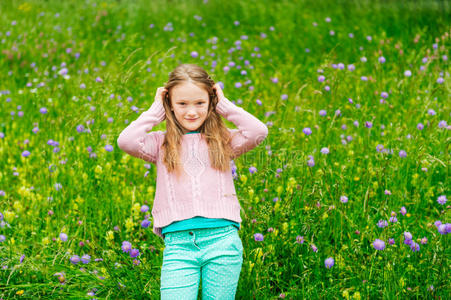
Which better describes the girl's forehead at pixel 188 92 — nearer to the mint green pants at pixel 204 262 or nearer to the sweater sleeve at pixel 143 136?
the sweater sleeve at pixel 143 136

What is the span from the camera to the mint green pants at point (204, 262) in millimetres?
A: 1967

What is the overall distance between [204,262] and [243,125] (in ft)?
2.13

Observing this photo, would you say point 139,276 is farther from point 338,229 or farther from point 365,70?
point 365,70

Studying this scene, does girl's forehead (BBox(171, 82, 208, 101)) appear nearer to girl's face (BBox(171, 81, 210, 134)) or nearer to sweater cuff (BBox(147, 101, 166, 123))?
girl's face (BBox(171, 81, 210, 134))

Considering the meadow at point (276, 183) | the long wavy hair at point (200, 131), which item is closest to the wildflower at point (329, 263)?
the meadow at point (276, 183)

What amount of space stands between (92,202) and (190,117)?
120cm

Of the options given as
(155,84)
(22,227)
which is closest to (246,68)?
(155,84)

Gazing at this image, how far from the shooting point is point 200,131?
7.35 feet

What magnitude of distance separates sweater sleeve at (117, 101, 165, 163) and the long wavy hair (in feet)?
0.16

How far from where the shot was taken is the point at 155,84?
182 inches

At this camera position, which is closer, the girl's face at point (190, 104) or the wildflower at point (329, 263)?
the girl's face at point (190, 104)

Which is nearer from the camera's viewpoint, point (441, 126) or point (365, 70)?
point (441, 126)

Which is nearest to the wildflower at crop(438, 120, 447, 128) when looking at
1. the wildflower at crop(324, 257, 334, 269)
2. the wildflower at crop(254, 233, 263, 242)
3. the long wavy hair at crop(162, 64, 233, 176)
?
the wildflower at crop(324, 257, 334, 269)

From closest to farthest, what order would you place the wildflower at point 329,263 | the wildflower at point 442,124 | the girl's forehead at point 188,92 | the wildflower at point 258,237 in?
the girl's forehead at point 188,92
the wildflower at point 329,263
the wildflower at point 258,237
the wildflower at point 442,124
